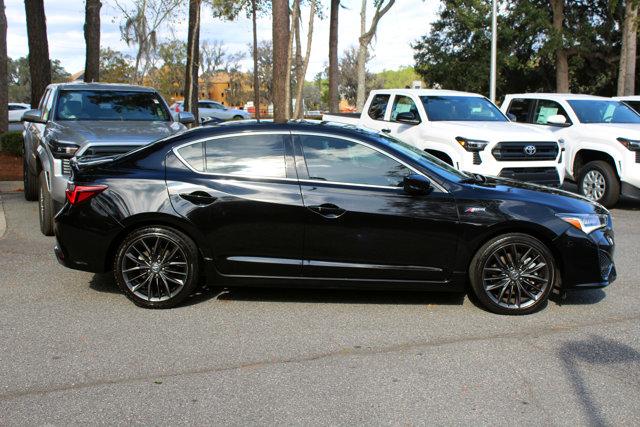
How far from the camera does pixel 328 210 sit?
539 cm

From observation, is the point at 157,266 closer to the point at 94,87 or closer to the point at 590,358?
the point at 590,358

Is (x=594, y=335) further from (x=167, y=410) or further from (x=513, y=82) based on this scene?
(x=513, y=82)

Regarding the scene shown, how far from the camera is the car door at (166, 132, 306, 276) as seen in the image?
5422 mm

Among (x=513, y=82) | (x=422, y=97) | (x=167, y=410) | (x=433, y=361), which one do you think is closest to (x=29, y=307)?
(x=167, y=410)

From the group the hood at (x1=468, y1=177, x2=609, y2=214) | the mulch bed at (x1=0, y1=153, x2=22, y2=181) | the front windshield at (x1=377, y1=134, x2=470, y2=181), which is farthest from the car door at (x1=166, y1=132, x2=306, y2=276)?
the mulch bed at (x1=0, y1=153, x2=22, y2=181)

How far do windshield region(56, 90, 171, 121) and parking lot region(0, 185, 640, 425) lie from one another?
3691 millimetres

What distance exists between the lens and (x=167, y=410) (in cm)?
371

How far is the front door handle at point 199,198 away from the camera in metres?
5.45

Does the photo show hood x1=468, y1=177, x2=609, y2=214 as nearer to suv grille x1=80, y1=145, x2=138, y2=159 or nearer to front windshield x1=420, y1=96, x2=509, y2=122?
suv grille x1=80, y1=145, x2=138, y2=159

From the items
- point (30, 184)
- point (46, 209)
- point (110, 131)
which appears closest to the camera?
point (46, 209)

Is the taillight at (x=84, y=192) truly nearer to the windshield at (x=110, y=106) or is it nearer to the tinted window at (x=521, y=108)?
the windshield at (x=110, y=106)

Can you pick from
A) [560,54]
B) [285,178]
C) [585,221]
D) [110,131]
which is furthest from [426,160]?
[560,54]

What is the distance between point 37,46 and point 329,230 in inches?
649

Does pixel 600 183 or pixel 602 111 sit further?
pixel 602 111
